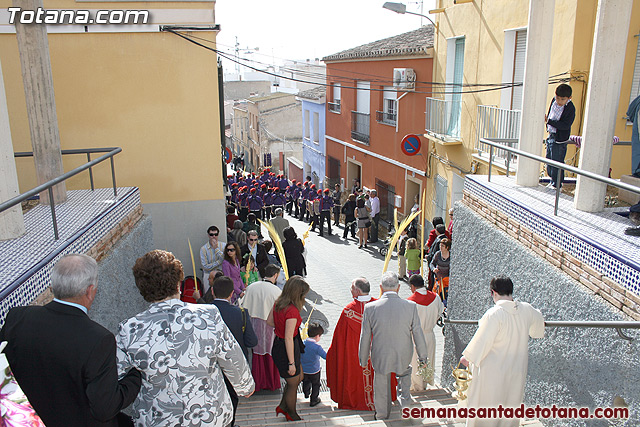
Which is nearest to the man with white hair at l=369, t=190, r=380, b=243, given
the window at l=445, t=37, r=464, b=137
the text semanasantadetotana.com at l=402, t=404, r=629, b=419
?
the window at l=445, t=37, r=464, b=137

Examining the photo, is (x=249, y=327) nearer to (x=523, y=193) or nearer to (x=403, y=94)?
(x=523, y=193)

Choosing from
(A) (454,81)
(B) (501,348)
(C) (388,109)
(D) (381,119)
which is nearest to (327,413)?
(B) (501,348)

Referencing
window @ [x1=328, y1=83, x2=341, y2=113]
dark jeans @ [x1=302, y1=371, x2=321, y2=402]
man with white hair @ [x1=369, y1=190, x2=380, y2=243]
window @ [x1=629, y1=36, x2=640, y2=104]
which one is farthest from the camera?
window @ [x1=328, y1=83, x2=341, y2=113]

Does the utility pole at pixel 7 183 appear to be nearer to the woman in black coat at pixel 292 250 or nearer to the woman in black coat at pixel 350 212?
the woman in black coat at pixel 292 250

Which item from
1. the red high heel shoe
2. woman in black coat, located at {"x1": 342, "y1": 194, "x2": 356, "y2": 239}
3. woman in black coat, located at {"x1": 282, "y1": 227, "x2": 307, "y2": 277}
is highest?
woman in black coat, located at {"x1": 282, "y1": 227, "x2": 307, "y2": 277}

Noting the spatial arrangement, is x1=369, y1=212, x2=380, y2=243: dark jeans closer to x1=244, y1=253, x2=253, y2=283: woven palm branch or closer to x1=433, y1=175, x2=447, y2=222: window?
x1=433, y1=175, x2=447, y2=222: window

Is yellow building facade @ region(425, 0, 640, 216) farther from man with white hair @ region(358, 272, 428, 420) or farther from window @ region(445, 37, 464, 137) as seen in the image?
man with white hair @ region(358, 272, 428, 420)

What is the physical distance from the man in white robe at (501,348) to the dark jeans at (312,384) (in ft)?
6.03

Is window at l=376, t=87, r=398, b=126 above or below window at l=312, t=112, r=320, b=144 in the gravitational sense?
above

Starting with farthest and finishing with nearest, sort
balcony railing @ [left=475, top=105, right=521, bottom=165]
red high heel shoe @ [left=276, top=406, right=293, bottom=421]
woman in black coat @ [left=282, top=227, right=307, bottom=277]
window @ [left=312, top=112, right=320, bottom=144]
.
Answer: window @ [left=312, top=112, right=320, bottom=144] < balcony railing @ [left=475, top=105, right=521, bottom=165] < woman in black coat @ [left=282, top=227, right=307, bottom=277] < red high heel shoe @ [left=276, top=406, right=293, bottom=421]

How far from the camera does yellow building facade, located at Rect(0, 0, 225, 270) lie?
833 centimetres

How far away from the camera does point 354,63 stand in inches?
844

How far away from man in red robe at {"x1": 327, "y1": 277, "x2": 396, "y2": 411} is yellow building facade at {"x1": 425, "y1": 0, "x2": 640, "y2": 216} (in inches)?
134

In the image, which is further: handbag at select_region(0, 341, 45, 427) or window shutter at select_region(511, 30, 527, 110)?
window shutter at select_region(511, 30, 527, 110)
